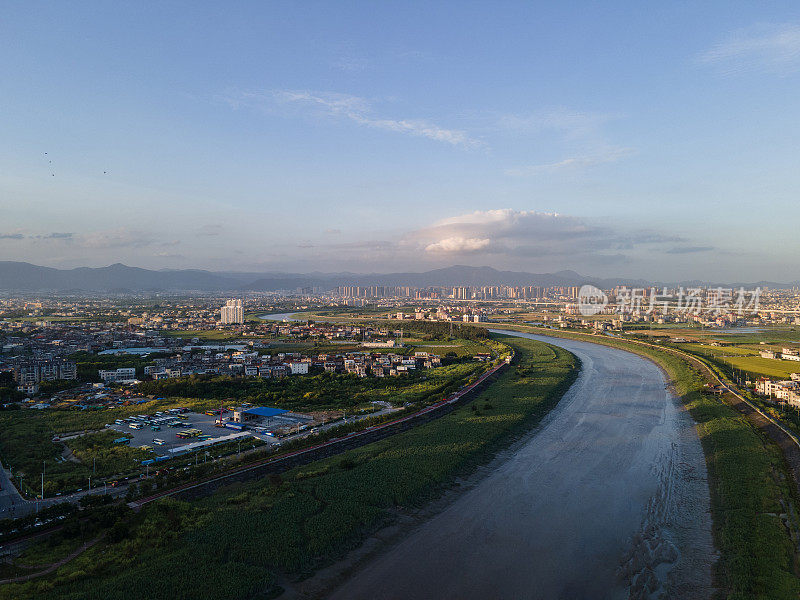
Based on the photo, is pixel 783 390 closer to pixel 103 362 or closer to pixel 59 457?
pixel 59 457

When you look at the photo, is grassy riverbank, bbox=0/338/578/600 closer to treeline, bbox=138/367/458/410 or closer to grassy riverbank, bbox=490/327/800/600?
grassy riverbank, bbox=490/327/800/600

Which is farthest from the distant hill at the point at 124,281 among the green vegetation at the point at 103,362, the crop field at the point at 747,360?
the green vegetation at the point at 103,362

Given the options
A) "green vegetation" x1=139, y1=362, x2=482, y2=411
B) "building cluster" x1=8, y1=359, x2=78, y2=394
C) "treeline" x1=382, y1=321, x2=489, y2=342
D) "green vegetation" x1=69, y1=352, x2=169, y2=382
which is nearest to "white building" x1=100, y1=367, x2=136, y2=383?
"green vegetation" x1=69, y1=352, x2=169, y2=382

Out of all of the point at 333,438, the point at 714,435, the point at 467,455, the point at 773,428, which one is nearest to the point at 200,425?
the point at 333,438

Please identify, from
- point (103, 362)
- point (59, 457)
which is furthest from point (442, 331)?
point (59, 457)

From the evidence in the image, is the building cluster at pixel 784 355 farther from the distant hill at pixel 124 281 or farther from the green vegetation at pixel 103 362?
the distant hill at pixel 124 281
